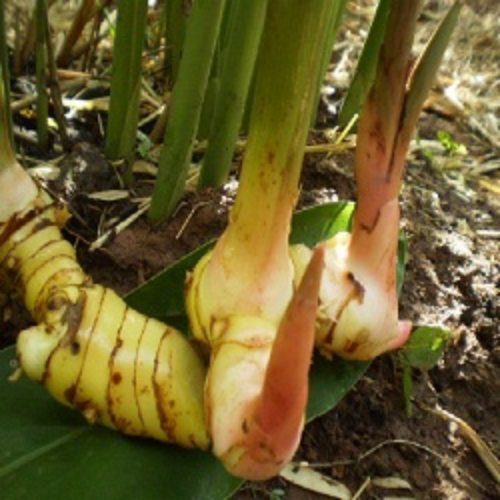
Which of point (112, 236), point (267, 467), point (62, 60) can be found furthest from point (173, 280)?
point (62, 60)

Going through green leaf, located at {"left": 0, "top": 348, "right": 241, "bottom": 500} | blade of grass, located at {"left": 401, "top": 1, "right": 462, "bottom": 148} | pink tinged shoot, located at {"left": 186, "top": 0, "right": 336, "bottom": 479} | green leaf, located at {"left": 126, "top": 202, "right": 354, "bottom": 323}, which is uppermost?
blade of grass, located at {"left": 401, "top": 1, "right": 462, "bottom": 148}

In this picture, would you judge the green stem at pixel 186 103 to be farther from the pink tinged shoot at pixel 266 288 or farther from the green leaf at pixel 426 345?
the green leaf at pixel 426 345

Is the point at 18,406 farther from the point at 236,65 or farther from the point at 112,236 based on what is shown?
the point at 236,65

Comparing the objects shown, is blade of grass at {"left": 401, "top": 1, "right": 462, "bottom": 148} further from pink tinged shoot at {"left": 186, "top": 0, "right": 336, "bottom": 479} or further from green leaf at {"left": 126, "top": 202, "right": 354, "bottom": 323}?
green leaf at {"left": 126, "top": 202, "right": 354, "bottom": 323}

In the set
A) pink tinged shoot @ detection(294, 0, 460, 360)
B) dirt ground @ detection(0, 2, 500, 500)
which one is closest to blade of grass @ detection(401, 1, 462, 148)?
pink tinged shoot @ detection(294, 0, 460, 360)

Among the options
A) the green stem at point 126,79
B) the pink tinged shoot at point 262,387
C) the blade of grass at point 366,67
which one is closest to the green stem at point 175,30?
the green stem at point 126,79

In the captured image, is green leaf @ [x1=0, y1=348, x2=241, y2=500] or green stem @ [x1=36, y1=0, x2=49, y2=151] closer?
green leaf @ [x1=0, y1=348, x2=241, y2=500]
